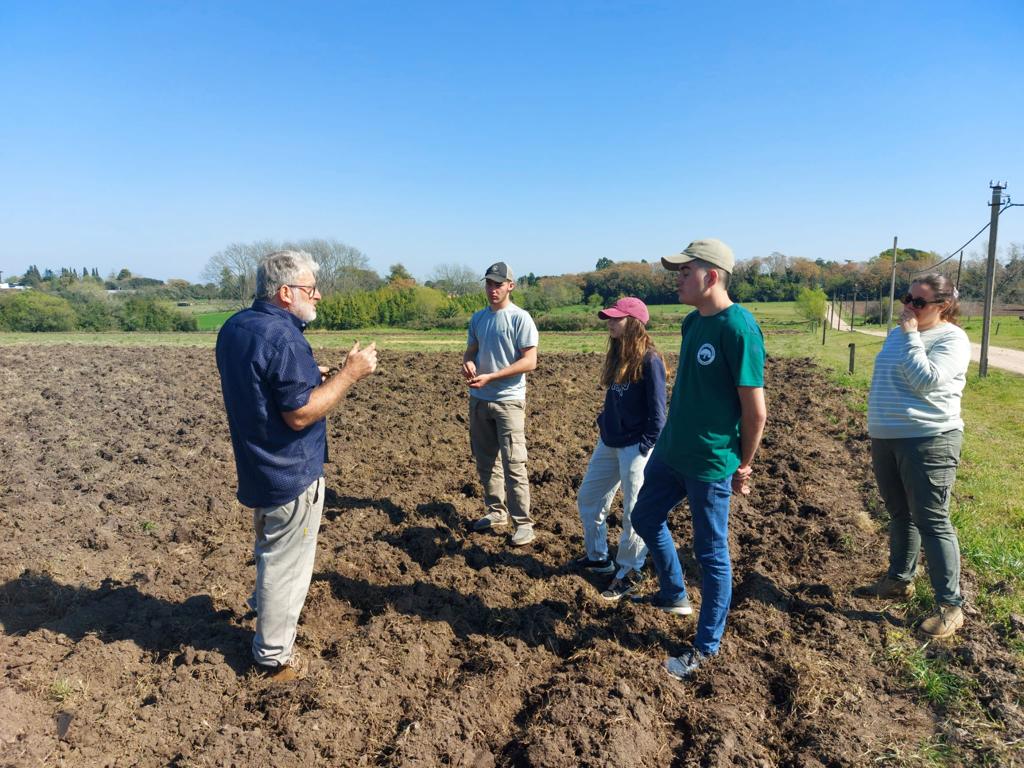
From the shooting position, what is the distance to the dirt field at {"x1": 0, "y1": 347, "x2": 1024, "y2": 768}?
9.84 ft

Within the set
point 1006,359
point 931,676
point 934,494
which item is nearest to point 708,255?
point 934,494

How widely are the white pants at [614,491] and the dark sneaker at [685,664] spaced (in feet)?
3.10

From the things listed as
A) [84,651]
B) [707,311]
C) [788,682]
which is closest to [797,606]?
[788,682]

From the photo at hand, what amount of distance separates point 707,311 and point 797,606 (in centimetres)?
236

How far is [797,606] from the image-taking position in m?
4.33

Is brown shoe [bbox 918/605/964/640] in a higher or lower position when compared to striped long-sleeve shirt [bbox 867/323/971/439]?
lower

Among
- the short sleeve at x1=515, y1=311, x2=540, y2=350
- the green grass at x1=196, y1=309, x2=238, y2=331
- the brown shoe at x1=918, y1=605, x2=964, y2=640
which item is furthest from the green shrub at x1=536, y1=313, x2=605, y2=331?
the brown shoe at x1=918, y1=605, x2=964, y2=640

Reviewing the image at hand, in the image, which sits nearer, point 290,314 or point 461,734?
point 461,734

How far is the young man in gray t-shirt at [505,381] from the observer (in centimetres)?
512

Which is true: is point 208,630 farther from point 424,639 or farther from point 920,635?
A: point 920,635

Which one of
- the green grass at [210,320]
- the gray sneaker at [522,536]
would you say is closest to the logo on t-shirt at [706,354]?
the gray sneaker at [522,536]

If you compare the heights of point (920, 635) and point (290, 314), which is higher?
point (290, 314)

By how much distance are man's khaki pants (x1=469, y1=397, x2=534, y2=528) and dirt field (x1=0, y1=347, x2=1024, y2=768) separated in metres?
0.41

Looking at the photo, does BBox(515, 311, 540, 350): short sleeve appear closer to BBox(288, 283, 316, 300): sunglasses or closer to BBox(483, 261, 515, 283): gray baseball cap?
BBox(483, 261, 515, 283): gray baseball cap
